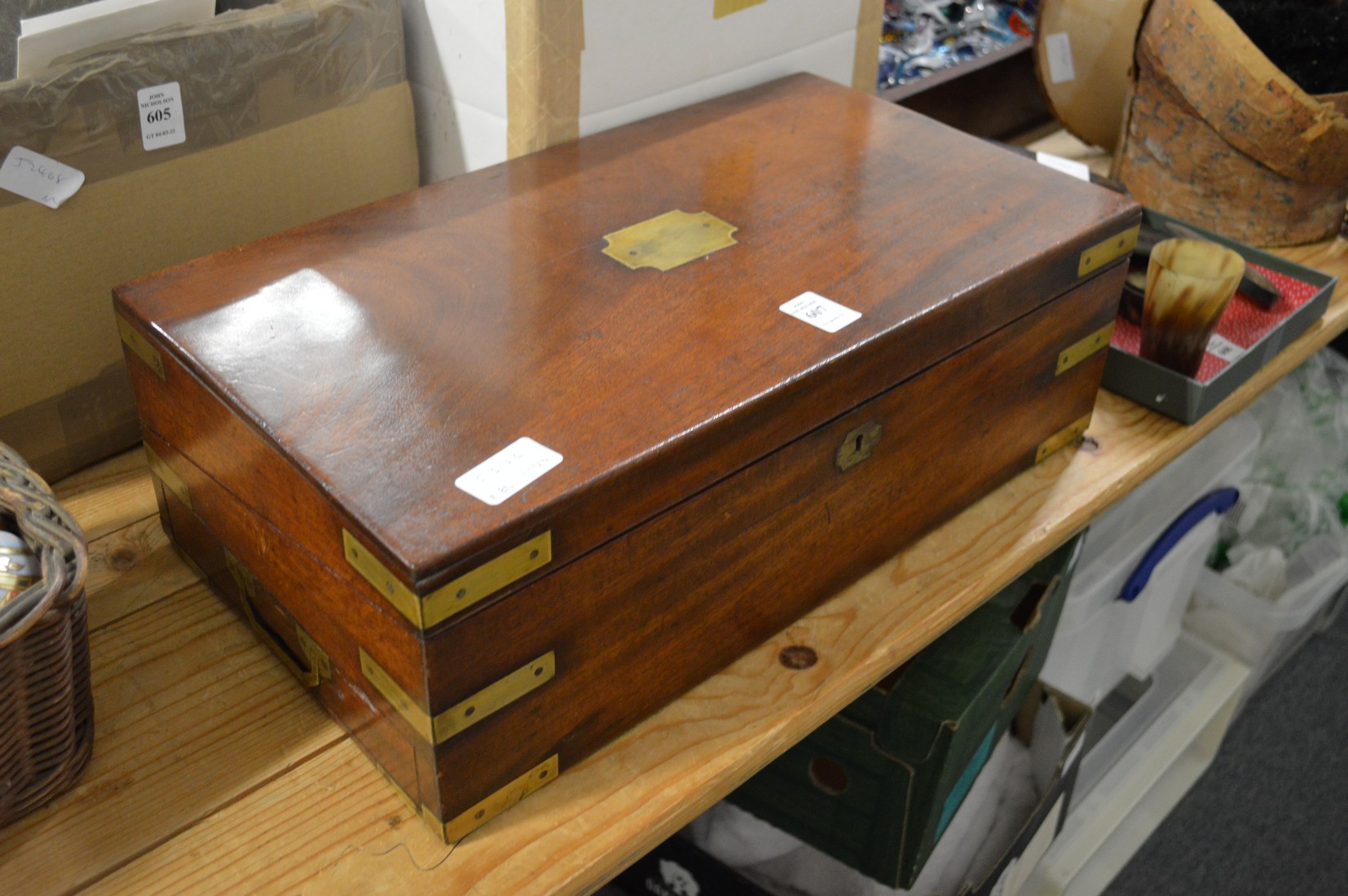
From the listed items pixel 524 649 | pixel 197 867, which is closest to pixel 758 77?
pixel 524 649

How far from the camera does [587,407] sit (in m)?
0.69

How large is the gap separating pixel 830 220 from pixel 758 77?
31 centimetres

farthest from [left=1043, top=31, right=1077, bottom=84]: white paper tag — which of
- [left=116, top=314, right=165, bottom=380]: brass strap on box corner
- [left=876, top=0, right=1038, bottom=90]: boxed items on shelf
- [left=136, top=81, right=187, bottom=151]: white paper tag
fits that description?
[left=116, top=314, right=165, bottom=380]: brass strap on box corner

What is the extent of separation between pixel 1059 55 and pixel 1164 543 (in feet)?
1.90

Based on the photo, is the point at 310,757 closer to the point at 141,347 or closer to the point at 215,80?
the point at 141,347

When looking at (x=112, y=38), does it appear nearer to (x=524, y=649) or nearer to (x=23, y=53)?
(x=23, y=53)

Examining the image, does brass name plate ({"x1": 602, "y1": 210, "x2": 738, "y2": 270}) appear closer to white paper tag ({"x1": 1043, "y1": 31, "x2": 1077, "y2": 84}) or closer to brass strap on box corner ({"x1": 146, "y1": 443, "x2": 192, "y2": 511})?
brass strap on box corner ({"x1": 146, "y1": 443, "x2": 192, "y2": 511})

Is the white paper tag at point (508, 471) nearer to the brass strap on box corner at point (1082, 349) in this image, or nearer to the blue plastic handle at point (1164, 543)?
the brass strap on box corner at point (1082, 349)

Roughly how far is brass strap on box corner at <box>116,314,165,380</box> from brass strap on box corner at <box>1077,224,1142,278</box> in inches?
25.1

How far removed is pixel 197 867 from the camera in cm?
67

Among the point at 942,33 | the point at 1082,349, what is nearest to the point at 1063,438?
the point at 1082,349

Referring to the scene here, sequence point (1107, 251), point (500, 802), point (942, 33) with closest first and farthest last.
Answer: point (500, 802), point (1107, 251), point (942, 33)

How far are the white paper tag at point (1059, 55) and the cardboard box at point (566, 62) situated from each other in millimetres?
395

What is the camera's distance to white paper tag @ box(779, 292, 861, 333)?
2.50 ft
